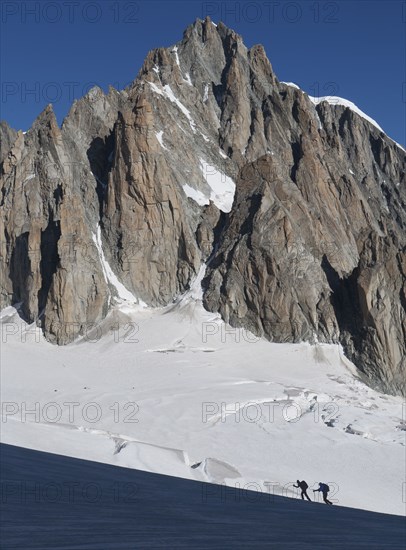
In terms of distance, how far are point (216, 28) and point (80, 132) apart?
3336 cm

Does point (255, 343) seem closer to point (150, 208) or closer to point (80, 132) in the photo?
point (150, 208)

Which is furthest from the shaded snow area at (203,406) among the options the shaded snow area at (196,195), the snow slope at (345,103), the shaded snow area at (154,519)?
the snow slope at (345,103)

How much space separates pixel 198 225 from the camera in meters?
54.5

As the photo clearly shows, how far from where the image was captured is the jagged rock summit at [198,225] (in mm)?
45656

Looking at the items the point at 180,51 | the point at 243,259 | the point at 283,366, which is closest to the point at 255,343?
the point at 283,366

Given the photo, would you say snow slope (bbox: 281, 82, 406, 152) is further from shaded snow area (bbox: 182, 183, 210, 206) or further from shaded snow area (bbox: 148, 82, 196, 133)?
shaded snow area (bbox: 182, 183, 210, 206)

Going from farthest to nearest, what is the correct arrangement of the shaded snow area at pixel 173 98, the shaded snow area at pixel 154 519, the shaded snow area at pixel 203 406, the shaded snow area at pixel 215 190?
the shaded snow area at pixel 173 98 → the shaded snow area at pixel 215 190 → the shaded snow area at pixel 203 406 → the shaded snow area at pixel 154 519

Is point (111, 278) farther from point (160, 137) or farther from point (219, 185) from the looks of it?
point (219, 185)

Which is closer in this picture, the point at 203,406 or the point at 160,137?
the point at 203,406

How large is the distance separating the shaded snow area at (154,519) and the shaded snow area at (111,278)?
138 ft

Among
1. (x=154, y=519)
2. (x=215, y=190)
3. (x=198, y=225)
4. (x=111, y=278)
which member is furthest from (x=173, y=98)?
(x=154, y=519)

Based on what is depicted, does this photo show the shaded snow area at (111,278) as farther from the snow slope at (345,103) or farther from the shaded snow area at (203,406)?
the snow slope at (345,103)

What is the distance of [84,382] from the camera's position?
35.8 metres

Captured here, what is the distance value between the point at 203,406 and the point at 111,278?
78.6 ft
